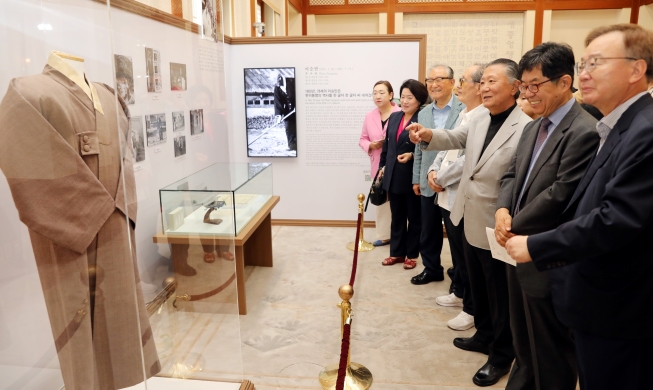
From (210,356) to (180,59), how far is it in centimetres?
115

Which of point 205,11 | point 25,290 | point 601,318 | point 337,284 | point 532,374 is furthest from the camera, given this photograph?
point 337,284

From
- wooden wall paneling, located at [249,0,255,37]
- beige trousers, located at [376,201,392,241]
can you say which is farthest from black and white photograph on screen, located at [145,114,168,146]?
wooden wall paneling, located at [249,0,255,37]

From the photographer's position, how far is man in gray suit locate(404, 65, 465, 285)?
12.3 feet

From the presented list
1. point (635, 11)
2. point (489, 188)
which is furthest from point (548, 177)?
point (635, 11)

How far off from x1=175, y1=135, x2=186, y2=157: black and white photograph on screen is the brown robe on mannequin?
0.24m

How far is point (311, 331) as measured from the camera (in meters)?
3.33

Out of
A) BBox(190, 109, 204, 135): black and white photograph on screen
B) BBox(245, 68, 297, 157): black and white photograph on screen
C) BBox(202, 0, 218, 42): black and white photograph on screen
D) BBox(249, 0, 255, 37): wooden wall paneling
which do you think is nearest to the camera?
BBox(190, 109, 204, 135): black and white photograph on screen

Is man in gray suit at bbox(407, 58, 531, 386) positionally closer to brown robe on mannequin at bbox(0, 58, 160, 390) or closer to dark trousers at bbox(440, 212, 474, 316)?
dark trousers at bbox(440, 212, 474, 316)

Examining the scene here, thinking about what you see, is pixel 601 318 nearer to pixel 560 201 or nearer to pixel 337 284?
pixel 560 201

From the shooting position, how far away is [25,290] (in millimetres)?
1309

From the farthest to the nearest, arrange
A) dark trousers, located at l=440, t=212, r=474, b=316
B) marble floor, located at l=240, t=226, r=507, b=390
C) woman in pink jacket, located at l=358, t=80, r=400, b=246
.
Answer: woman in pink jacket, located at l=358, t=80, r=400, b=246 → dark trousers, located at l=440, t=212, r=474, b=316 → marble floor, located at l=240, t=226, r=507, b=390

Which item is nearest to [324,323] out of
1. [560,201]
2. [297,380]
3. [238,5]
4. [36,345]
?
Answer: [297,380]

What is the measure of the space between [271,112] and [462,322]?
137 inches

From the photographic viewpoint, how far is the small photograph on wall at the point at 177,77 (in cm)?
161
